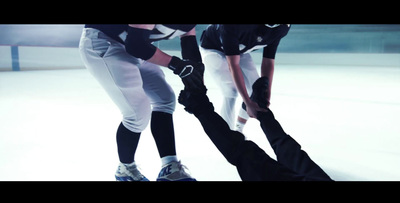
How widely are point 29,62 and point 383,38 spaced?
26.2 feet

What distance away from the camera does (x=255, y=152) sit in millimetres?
1249

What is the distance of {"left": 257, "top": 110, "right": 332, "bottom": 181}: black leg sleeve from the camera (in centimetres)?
126

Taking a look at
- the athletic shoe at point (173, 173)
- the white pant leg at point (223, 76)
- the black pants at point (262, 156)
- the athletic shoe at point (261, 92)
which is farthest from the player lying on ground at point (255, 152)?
the white pant leg at point (223, 76)

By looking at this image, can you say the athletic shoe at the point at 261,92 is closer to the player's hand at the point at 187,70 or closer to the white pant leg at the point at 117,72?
the player's hand at the point at 187,70

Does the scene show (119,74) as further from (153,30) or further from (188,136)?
(188,136)

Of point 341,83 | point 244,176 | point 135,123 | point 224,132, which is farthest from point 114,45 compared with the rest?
point 341,83

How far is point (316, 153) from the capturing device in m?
1.99

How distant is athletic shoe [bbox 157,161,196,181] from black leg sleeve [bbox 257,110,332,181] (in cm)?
39

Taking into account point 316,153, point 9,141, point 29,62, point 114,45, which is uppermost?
point 29,62

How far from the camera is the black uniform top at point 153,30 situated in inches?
51.1

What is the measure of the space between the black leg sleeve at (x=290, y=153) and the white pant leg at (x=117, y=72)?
1.72 feet

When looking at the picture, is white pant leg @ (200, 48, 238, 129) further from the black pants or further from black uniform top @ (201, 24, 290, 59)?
the black pants
